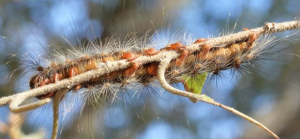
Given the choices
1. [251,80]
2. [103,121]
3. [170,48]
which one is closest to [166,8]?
[103,121]

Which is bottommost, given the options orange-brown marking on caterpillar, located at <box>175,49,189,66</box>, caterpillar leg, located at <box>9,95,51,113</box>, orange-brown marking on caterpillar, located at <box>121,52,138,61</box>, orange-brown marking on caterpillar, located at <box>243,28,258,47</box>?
caterpillar leg, located at <box>9,95,51,113</box>

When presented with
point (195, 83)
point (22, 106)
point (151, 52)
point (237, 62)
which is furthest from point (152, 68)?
point (22, 106)

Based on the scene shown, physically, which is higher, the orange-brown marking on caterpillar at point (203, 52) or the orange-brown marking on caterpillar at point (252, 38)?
the orange-brown marking on caterpillar at point (252, 38)

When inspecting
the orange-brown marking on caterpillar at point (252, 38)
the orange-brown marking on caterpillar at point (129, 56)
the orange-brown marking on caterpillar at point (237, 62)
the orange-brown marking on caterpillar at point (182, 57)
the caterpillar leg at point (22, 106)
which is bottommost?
the orange-brown marking on caterpillar at point (237, 62)

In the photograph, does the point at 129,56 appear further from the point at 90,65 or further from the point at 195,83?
the point at 195,83

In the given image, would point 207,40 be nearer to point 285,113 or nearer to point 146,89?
point 146,89

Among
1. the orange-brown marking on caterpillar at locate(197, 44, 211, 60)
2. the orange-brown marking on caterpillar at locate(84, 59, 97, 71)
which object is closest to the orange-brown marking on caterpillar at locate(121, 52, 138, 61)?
the orange-brown marking on caterpillar at locate(84, 59, 97, 71)

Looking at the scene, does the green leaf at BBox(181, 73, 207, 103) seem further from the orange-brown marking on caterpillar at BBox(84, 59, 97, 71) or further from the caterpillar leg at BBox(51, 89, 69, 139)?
the caterpillar leg at BBox(51, 89, 69, 139)

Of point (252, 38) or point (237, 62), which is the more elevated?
point (252, 38)

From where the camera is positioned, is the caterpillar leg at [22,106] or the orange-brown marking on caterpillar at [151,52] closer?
the caterpillar leg at [22,106]

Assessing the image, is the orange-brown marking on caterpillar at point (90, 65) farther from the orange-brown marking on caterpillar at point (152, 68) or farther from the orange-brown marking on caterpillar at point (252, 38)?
the orange-brown marking on caterpillar at point (252, 38)

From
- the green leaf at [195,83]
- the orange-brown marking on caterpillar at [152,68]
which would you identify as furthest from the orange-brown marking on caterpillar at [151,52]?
the green leaf at [195,83]
